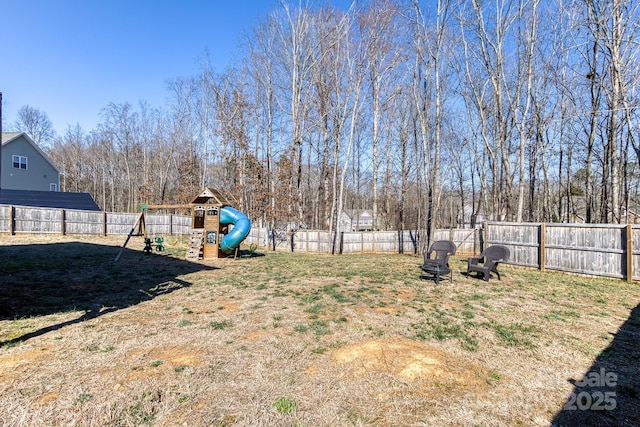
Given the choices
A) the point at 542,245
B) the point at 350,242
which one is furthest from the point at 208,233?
the point at 542,245

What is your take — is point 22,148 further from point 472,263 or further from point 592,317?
point 592,317

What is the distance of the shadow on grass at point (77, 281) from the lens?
511cm

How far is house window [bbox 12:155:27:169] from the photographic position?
21.3 metres

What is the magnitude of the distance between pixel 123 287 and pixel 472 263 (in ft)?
30.0

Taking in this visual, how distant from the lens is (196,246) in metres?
11.7

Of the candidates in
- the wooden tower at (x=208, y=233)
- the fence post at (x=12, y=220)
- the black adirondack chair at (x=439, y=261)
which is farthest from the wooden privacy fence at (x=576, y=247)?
the fence post at (x=12, y=220)

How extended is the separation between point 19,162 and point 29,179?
1.36 m

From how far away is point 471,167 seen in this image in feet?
88.9

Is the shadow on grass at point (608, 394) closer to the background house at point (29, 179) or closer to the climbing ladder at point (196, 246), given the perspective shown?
the climbing ladder at point (196, 246)

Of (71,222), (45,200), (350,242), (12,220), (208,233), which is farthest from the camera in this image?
(45,200)

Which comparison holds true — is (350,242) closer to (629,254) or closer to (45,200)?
(629,254)

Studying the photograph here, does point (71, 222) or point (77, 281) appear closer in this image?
point (77, 281)

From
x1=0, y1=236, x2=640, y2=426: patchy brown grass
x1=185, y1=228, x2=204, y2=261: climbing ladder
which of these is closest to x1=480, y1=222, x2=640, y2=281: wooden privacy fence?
x1=0, y1=236, x2=640, y2=426: patchy brown grass

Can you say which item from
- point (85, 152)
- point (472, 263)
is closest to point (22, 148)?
point (85, 152)
